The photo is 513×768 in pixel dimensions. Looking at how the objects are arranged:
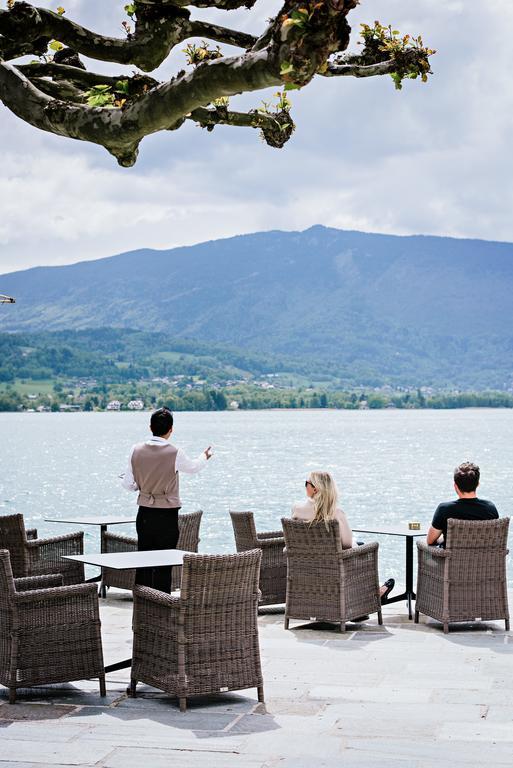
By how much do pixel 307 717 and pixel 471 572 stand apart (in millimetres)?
2727

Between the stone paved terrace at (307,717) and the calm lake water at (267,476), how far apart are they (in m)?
8.62

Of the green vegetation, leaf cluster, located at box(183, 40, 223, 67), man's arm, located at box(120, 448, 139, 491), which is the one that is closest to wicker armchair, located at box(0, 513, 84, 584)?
man's arm, located at box(120, 448, 139, 491)

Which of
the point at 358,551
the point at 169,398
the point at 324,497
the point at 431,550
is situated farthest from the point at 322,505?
the point at 169,398

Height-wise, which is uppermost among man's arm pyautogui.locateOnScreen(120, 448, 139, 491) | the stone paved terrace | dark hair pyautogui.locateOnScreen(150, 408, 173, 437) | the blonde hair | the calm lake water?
dark hair pyautogui.locateOnScreen(150, 408, 173, 437)

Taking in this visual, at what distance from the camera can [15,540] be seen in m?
8.06

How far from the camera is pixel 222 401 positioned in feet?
405

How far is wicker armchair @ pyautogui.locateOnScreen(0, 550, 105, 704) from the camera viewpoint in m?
5.59

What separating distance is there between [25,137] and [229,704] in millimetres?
14675

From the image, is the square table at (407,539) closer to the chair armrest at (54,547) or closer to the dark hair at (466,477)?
the dark hair at (466,477)

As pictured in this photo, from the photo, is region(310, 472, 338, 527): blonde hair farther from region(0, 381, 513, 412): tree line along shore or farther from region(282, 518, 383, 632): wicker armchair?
region(0, 381, 513, 412): tree line along shore

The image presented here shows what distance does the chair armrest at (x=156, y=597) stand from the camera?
5.51m

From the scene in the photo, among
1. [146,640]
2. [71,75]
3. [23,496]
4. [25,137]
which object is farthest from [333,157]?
[23,496]

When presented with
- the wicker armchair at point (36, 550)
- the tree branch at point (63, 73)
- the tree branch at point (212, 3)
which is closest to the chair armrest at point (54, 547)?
the wicker armchair at point (36, 550)

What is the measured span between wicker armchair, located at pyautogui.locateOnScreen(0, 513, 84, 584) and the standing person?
2.42 feet
